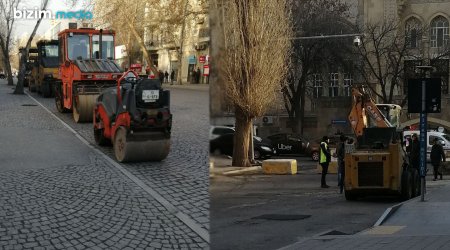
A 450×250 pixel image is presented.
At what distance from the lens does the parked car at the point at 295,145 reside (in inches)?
909

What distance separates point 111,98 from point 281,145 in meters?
12.8

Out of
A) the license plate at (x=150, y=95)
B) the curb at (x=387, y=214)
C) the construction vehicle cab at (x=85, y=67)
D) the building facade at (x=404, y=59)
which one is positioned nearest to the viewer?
the license plate at (x=150, y=95)

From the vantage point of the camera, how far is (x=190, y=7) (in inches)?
94.3

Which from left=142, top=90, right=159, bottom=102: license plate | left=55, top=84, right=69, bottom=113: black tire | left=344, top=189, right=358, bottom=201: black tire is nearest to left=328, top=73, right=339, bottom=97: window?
left=55, top=84, right=69, bottom=113: black tire

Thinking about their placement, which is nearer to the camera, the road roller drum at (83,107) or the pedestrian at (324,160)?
the road roller drum at (83,107)

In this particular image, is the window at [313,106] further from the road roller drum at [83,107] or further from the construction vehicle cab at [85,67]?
the road roller drum at [83,107]

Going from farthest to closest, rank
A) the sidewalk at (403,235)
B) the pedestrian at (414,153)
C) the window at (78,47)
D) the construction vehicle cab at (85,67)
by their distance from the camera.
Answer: the pedestrian at (414,153), the window at (78,47), the construction vehicle cab at (85,67), the sidewalk at (403,235)

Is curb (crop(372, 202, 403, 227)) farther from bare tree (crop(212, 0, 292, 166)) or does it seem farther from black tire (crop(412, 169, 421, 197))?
bare tree (crop(212, 0, 292, 166))

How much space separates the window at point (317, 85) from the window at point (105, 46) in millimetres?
19359

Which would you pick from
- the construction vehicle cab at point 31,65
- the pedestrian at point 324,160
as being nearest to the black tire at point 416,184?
the pedestrian at point 324,160

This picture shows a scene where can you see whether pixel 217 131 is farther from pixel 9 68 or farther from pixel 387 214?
pixel 9 68

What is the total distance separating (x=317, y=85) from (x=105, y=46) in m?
20.7

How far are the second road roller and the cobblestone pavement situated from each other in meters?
0.25

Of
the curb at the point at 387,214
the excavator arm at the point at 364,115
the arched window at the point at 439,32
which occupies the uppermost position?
the arched window at the point at 439,32
